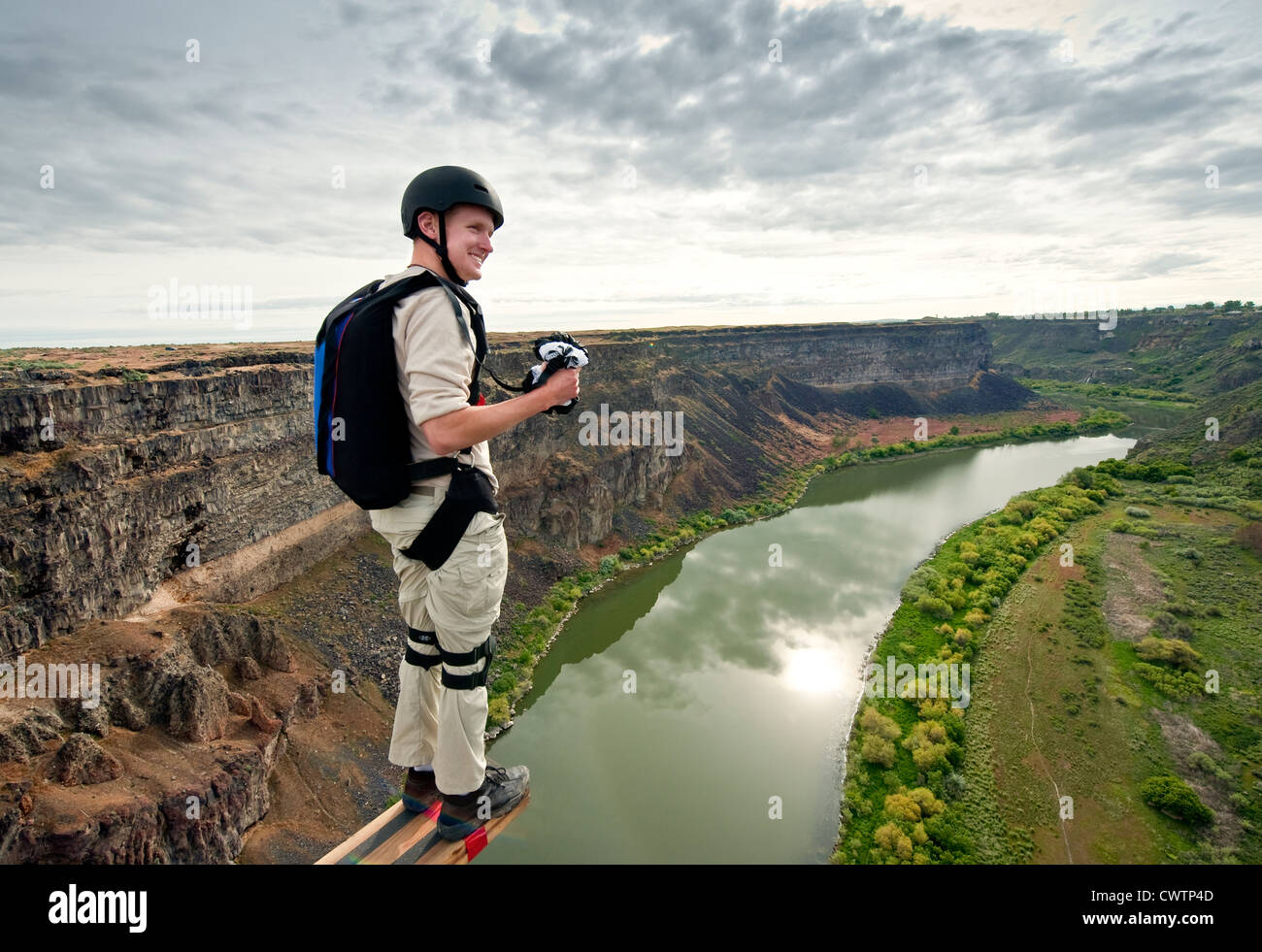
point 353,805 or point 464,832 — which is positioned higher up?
point 464,832

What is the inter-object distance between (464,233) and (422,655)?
2192mm

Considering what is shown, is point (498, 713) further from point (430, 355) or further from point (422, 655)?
point (430, 355)

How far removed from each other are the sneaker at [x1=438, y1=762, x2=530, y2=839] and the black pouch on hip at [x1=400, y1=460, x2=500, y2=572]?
1300 mm

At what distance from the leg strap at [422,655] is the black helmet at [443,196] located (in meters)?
1.84

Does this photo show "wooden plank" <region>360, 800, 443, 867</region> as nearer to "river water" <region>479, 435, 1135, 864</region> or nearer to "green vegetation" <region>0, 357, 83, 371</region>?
"river water" <region>479, 435, 1135, 864</region>

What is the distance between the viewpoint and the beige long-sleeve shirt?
8.62 feet

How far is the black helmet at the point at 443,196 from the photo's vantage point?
305 cm

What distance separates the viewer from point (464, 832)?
3.33 metres

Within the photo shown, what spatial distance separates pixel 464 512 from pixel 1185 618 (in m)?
31.5

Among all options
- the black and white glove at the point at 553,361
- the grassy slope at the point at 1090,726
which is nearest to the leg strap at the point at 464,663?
the black and white glove at the point at 553,361

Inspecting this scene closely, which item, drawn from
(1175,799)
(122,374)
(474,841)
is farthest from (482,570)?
(122,374)

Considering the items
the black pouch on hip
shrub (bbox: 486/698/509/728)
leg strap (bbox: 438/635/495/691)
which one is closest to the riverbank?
shrub (bbox: 486/698/509/728)
